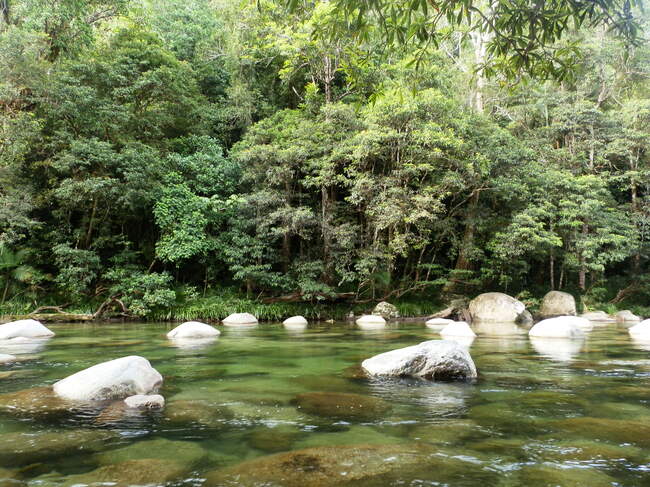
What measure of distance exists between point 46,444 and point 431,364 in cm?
372

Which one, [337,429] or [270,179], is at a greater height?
[270,179]

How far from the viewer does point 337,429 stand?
3.19 metres

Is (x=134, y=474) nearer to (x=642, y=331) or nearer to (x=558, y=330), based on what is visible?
(x=558, y=330)

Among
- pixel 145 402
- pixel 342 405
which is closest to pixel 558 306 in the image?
pixel 342 405

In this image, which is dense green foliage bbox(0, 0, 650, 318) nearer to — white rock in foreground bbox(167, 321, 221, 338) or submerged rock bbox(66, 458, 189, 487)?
white rock in foreground bbox(167, 321, 221, 338)

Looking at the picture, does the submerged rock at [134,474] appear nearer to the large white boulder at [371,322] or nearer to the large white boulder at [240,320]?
the large white boulder at [371,322]

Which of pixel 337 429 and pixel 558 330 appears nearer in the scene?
pixel 337 429

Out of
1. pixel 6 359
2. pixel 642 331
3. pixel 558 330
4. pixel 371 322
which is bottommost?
pixel 371 322

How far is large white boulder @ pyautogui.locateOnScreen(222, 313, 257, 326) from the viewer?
14.1 m

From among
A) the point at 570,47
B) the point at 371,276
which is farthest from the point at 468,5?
the point at 371,276

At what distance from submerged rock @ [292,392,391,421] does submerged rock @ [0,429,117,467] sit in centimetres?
156

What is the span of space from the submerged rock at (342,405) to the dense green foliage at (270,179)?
34.3 feet

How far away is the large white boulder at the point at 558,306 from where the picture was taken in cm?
1680

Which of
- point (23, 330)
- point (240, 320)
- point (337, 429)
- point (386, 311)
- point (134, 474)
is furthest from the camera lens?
point (386, 311)
